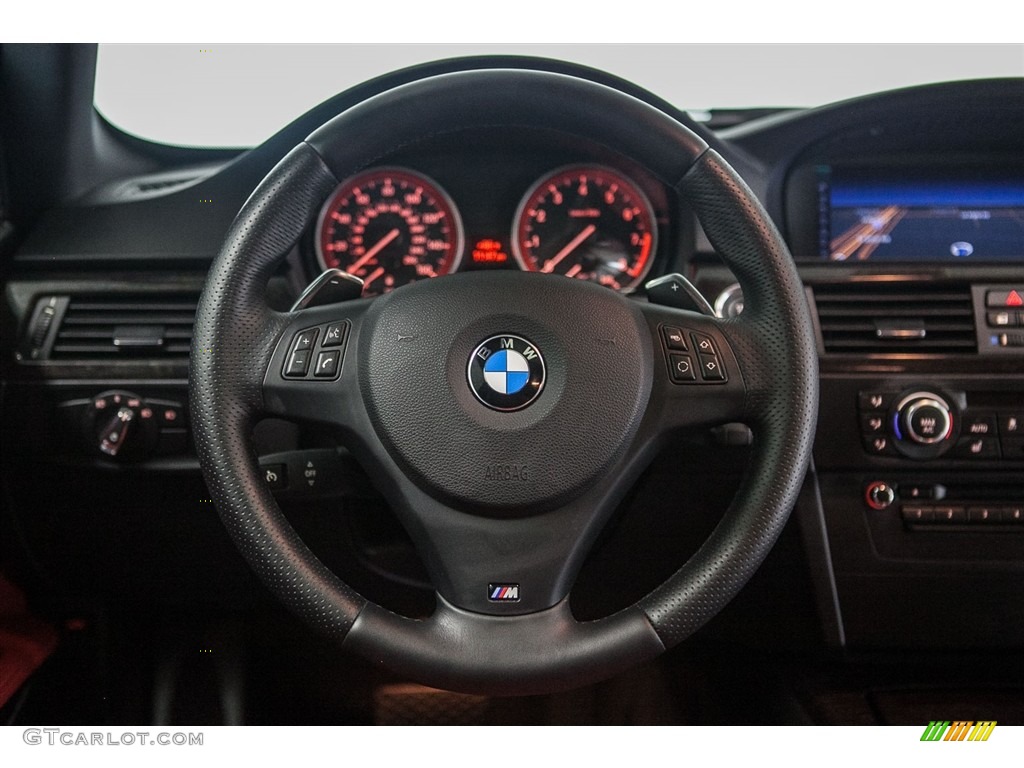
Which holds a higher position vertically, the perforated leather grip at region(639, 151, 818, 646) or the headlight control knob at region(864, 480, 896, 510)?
the perforated leather grip at region(639, 151, 818, 646)

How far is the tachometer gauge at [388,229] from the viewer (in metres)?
1.43

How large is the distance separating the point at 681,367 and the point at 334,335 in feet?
1.28

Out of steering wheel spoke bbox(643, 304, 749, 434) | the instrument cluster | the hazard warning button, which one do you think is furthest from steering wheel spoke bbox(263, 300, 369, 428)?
the hazard warning button

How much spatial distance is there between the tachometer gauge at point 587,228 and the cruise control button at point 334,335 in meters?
0.56

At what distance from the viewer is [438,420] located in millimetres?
888

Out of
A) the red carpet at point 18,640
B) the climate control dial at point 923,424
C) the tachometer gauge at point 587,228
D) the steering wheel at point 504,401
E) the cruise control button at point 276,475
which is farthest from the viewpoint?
the tachometer gauge at point 587,228

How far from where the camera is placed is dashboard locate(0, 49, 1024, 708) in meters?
1.25

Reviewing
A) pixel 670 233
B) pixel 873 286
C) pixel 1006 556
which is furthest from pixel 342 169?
pixel 1006 556

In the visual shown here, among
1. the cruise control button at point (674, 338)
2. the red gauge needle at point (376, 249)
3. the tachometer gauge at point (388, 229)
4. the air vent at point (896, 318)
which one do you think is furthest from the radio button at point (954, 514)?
the red gauge needle at point (376, 249)

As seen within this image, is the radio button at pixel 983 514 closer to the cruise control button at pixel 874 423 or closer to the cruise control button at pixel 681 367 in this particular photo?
the cruise control button at pixel 874 423

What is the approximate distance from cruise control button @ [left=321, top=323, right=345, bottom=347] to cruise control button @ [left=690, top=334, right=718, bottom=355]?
39 centimetres

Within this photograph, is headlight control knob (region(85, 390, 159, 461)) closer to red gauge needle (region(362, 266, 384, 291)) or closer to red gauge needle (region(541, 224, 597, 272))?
red gauge needle (region(362, 266, 384, 291))

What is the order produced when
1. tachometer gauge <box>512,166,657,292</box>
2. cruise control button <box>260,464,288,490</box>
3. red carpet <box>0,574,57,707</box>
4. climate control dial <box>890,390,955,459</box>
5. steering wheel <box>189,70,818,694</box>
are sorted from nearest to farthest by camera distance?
steering wheel <box>189,70,818,694</box> → cruise control button <box>260,464,288,490</box> → climate control dial <box>890,390,955,459</box> → red carpet <box>0,574,57,707</box> → tachometer gauge <box>512,166,657,292</box>
